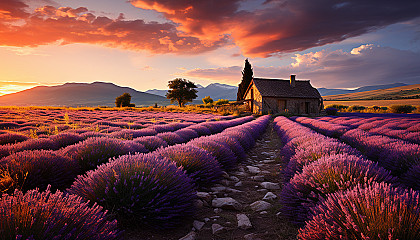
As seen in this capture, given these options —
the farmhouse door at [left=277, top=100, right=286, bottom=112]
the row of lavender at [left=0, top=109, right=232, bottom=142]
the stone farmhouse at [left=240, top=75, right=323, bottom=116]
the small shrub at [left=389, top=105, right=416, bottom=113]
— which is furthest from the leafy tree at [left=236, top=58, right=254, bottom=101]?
the row of lavender at [left=0, top=109, right=232, bottom=142]

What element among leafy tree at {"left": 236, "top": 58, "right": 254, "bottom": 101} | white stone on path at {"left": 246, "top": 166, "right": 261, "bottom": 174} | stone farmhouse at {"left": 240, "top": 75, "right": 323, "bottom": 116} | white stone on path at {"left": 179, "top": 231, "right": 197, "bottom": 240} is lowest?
white stone on path at {"left": 246, "top": 166, "right": 261, "bottom": 174}

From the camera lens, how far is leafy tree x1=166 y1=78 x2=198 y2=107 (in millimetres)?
66375

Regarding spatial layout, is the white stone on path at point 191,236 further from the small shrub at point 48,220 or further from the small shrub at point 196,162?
the small shrub at point 196,162

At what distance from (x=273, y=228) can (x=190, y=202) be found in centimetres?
102

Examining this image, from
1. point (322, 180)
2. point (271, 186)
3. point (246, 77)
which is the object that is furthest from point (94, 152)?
point (246, 77)

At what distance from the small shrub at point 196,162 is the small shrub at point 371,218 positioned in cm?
214

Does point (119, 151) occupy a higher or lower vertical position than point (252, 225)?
higher

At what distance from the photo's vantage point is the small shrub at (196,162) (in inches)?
136

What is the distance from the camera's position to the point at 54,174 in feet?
9.72

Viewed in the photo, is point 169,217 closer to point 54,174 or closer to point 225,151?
point 54,174

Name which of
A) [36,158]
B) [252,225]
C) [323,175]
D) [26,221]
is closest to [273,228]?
[252,225]

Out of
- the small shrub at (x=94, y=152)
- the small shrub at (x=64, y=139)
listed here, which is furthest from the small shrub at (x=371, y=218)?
the small shrub at (x=64, y=139)

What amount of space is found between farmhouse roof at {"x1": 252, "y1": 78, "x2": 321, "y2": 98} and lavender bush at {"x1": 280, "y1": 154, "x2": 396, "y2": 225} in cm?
3121

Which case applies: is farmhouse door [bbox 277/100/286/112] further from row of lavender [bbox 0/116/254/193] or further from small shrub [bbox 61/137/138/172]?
small shrub [bbox 61/137/138/172]
